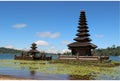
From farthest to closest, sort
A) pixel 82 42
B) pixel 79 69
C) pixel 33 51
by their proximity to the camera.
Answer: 1. pixel 33 51
2. pixel 82 42
3. pixel 79 69

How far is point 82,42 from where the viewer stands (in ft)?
178

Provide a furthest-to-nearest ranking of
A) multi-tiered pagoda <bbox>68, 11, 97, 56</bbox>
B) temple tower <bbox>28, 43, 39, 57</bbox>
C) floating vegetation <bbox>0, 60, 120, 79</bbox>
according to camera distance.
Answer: temple tower <bbox>28, 43, 39, 57</bbox>, multi-tiered pagoda <bbox>68, 11, 97, 56</bbox>, floating vegetation <bbox>0, 60, 120, 79</bbox>

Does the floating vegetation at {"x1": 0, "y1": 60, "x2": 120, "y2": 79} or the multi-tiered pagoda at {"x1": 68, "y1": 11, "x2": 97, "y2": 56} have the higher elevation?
the multi-tiered pagoda at {"x1": 68, "y1": 11, "x2": 97, "y2": 56}

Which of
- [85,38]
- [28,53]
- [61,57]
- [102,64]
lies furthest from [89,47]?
[28,53]

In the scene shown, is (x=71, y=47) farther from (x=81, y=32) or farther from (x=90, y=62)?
(x=90, y=62)

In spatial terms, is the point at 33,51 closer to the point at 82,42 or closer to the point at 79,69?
the point at 82,42

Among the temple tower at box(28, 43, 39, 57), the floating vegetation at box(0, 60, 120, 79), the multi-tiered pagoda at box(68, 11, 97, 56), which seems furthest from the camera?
the temple tower at box(28, 43, 39, 57)

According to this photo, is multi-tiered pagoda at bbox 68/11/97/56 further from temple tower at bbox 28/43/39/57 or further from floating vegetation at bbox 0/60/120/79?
temple tower at bbox 28/43/39/57

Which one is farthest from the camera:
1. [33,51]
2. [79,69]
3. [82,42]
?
[33,51]

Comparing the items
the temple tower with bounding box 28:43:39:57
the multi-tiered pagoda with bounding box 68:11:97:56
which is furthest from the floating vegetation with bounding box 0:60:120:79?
the temple tower with bounding box 28:43:39:57

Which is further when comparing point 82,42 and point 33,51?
point 33,51

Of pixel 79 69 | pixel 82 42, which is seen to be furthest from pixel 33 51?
pixel 79 69

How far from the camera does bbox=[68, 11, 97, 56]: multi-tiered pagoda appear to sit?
2077 inches

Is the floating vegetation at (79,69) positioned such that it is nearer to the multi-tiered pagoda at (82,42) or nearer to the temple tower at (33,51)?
the multi-tiered pagoda at (82,42)
